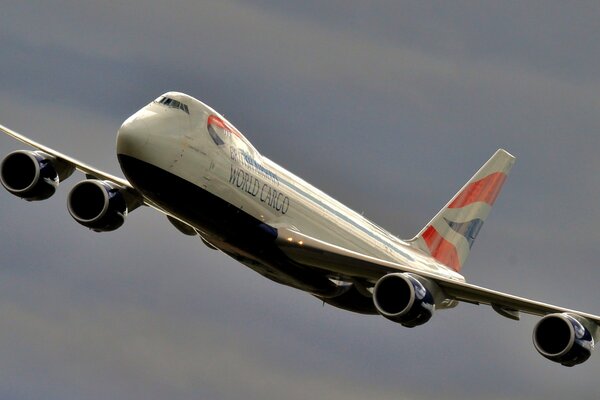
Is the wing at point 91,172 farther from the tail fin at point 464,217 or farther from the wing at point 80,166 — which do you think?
the tail fin at point 464,217

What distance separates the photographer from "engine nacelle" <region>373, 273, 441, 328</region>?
6038 cm

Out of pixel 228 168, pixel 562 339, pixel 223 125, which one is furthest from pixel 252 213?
pixel 562 339

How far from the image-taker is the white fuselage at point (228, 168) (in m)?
59.4

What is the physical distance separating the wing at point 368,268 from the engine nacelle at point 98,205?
755cm

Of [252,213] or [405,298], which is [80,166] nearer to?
[252,213]

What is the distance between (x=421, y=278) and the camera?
61.7m

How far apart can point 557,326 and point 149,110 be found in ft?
57.9

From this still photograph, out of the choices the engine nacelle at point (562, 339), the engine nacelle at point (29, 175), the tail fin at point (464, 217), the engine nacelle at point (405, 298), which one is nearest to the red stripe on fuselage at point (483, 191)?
the tail fin at point (464, 217)

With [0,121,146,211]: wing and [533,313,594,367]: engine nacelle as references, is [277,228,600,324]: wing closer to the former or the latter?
[533,313,594,367]: engine nacelle

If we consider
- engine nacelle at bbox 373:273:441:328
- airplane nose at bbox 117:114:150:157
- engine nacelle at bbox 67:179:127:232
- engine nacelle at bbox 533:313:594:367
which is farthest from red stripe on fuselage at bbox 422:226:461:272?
airplane nose at bbox 117:114:150:157

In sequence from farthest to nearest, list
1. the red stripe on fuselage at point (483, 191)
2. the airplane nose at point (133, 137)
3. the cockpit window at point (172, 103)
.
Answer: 1. the red stripe on fuselage at point (483, 191)
2. the cockpit window at point (172, 103)
3. the airplane nose at point (133, 137)

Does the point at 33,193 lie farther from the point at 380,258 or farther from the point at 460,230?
the point at 460,230

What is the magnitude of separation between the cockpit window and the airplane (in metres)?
0.04

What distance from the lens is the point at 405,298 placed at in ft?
199
